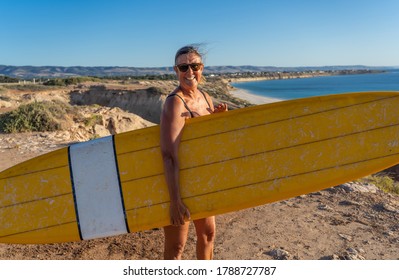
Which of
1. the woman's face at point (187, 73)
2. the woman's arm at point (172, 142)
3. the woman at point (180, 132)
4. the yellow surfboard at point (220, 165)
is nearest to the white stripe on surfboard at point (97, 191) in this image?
the yellow surfboard at point (220, 165)

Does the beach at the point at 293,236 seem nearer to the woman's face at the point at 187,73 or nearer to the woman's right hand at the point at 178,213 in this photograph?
the woman's right hand at the point at 178,213

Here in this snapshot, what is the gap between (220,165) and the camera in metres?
2.61

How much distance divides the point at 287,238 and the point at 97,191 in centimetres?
193

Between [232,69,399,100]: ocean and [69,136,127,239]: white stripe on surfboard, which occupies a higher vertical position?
[69,136,127,239]: white stripe on surfboard

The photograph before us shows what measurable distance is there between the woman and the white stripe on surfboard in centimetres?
46

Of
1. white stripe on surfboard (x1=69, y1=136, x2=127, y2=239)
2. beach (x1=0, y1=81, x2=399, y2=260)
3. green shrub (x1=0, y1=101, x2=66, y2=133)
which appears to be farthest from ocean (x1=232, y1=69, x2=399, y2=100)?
white stripe on surfboard (x1=69, y1=136, x2=127, y2=239)

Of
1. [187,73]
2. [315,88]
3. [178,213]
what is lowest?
[315,88]

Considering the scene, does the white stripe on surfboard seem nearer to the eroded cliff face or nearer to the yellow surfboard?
the yellow surfboard

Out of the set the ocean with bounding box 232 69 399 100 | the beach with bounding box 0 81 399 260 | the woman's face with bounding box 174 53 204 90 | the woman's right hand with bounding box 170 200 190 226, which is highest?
the woman's face with bounding box 174 53 204 90

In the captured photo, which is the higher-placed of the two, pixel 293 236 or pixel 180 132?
pixel 180 132

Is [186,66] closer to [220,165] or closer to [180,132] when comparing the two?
[180,132]

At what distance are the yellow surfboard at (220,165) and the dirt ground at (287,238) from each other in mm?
631

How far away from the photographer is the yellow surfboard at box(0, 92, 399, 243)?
2.58 metres

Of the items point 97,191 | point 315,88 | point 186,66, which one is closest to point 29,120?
point 97,191
